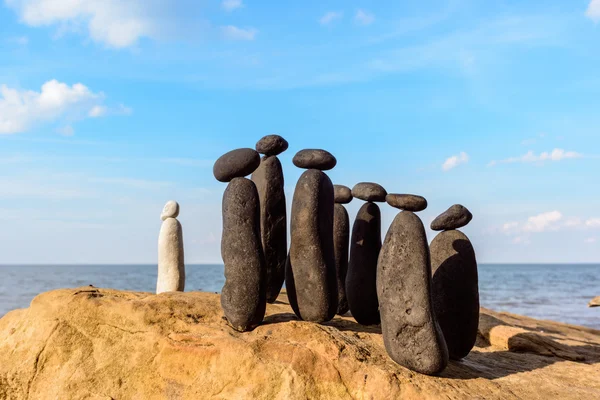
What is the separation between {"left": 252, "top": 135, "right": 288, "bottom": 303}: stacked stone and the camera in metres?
10.2

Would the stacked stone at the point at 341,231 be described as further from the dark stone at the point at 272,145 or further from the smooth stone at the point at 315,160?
the smooth stone at the point at 315,160

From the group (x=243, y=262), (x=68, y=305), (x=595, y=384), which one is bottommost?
(x=595, y=384)

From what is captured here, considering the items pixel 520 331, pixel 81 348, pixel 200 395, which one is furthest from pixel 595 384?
pixel 81 348

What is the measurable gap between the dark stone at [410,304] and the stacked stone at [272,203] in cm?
318

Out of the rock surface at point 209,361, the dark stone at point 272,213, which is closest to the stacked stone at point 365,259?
the rock surface at point 209,361

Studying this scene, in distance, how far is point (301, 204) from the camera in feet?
30.0

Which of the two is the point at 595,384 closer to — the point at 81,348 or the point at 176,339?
the point at 176,339

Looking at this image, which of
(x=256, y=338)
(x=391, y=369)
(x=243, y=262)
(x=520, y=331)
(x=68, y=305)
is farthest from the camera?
(x=520, y=331)

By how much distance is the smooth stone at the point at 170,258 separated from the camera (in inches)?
492

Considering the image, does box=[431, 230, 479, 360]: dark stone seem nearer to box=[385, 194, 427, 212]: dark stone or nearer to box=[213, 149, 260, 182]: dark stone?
box=[385, 194, 427, 212]: dark stone

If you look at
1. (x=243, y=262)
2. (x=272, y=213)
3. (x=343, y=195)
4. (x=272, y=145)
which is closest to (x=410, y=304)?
(x=243, y=262)

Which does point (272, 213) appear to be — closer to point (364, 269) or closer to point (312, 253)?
point (312, 253)

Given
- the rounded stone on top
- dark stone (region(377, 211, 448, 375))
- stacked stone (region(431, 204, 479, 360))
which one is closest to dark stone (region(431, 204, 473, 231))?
stacked stone (region(431, 204, 479, 360))

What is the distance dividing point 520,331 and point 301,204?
5647mm
